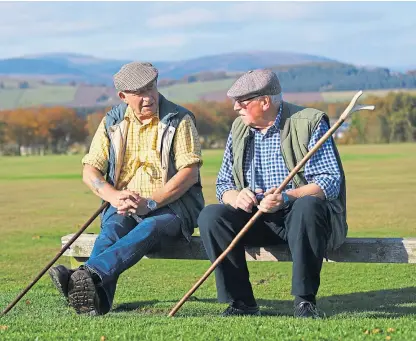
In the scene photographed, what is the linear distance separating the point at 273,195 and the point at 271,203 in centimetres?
5

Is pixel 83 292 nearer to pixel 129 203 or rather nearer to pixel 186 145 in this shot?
pixel 129 203

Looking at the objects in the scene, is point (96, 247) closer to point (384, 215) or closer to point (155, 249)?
point (155, 249)

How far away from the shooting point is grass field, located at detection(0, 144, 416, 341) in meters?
5.19

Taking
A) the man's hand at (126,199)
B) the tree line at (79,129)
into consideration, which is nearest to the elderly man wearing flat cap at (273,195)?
the man's hand at (126,199)

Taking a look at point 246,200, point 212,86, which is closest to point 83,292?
point 246,200

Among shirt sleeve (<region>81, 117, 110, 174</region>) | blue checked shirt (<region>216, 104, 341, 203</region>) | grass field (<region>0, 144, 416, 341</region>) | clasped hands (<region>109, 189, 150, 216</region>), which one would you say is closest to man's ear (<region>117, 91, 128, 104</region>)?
shirt sleeve (<region>81, 117, 110, 174</region>)

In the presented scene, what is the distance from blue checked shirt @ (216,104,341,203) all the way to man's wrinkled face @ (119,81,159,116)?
2.05ft

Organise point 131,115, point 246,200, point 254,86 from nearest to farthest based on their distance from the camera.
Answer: point 246,200
point 254,86
point 131,115

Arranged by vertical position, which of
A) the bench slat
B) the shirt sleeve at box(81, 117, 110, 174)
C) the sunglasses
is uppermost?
the sunglasses

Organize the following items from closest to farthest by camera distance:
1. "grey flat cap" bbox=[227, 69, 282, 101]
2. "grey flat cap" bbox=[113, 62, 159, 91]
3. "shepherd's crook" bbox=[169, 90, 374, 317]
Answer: "shepherd's crook" bbox=[169, 90, 374, 317], "grey flat cap" bbox=[227, 69, 282, 101], "grey flat cap" bbox=[113, 62, 159, 91]

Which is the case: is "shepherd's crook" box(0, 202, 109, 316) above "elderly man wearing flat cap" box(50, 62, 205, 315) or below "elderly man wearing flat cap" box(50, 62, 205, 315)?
below

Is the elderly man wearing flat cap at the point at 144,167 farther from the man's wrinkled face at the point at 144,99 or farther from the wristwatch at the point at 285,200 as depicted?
the wristwatch at the point at 285,200

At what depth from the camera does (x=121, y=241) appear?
637 cm

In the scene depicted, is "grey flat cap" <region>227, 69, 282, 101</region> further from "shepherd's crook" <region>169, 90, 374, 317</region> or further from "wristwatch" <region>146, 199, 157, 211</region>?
"wristwatch" <region>146, 199, 157, 211</region>
